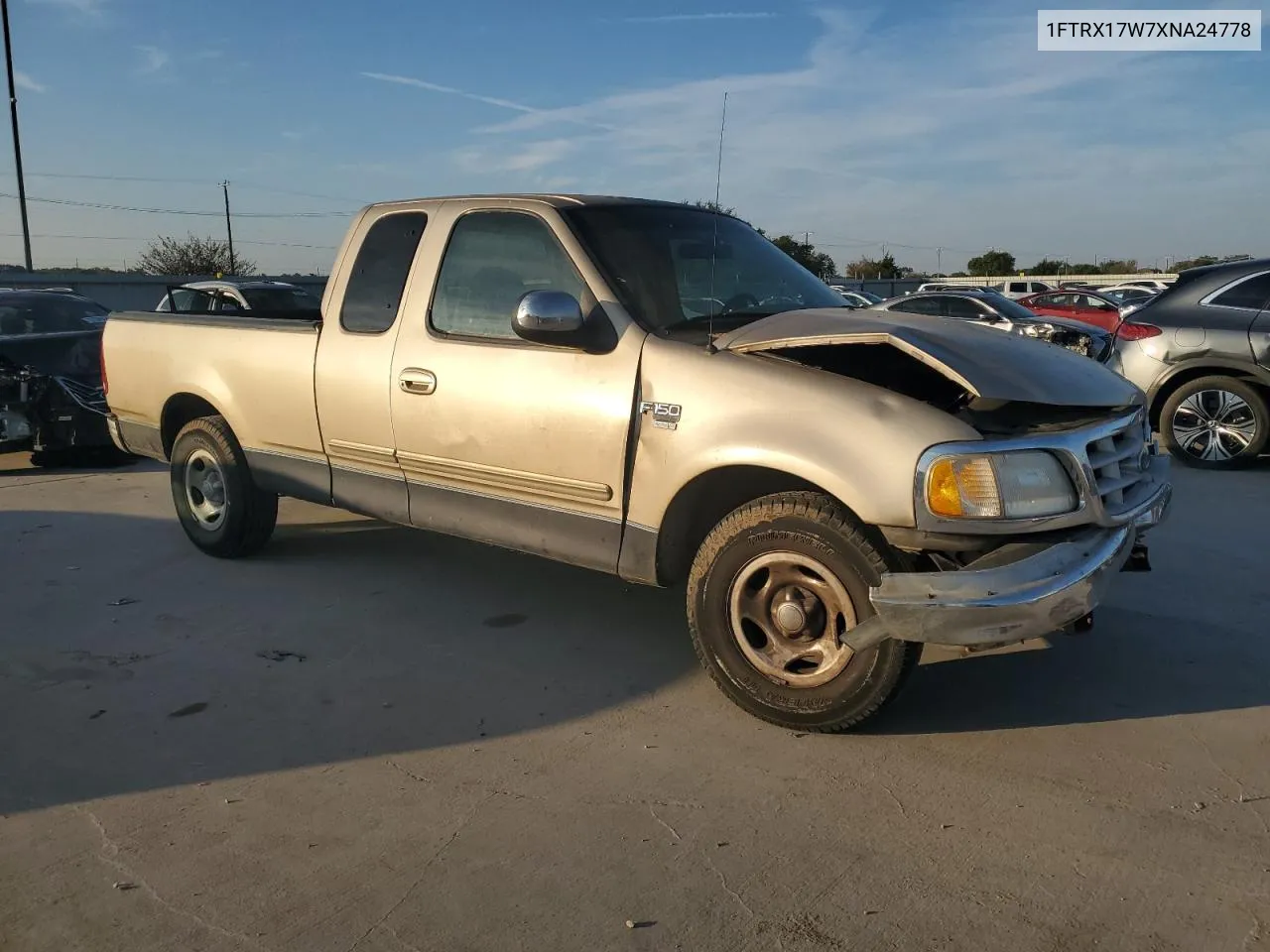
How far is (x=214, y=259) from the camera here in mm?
52219

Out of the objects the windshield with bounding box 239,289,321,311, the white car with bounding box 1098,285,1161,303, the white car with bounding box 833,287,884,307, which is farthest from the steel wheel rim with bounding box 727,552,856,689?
the white car with bounding box 1098,285,1161,303

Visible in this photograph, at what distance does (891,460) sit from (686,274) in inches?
60.4

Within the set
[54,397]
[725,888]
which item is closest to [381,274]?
[725,888]

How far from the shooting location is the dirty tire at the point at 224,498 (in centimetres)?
564

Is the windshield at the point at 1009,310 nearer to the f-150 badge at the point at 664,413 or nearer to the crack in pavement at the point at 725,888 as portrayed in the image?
the f-150 badge at the point at 664,413

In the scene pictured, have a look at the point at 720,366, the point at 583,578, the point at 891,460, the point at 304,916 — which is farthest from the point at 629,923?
the point at 583,578

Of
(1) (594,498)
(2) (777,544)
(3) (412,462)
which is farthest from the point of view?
(3) (412,462)

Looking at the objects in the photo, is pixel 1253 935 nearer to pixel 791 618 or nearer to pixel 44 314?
pixel 791 618

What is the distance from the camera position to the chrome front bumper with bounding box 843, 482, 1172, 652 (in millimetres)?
3020

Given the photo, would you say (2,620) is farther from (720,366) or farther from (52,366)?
(52,366)

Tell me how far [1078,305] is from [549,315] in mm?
22719

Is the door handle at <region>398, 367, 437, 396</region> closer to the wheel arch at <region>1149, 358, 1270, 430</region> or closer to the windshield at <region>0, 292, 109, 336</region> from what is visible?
the windshield at <region>0, 292, 109, 336</region>

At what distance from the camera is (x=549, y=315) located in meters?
3.78

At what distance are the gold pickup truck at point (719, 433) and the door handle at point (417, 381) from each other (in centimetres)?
1
